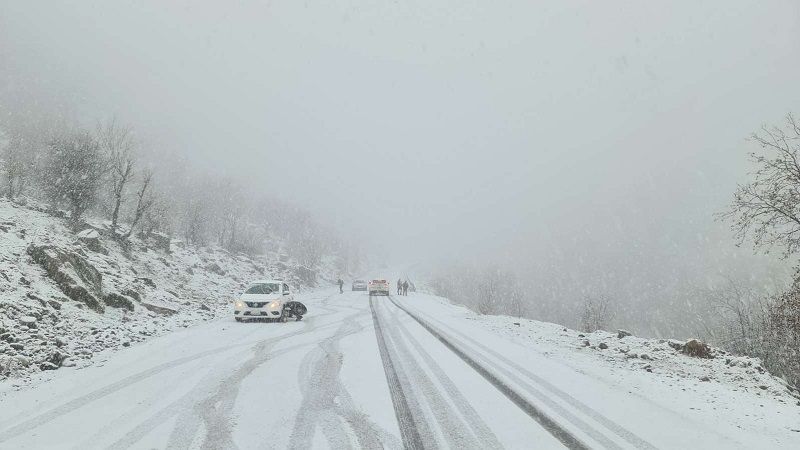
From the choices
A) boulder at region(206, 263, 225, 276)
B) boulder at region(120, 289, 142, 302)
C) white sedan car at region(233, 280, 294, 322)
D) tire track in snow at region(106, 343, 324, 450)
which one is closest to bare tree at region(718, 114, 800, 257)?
tire track in snow at region(106, 343, 324, 450)

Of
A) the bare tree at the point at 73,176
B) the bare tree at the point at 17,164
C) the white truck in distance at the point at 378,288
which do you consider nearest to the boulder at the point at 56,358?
the bare tree at the point at 73,176

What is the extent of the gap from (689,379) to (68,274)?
1630 centimetres

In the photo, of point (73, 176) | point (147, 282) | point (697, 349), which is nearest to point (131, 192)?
point (73, 176)

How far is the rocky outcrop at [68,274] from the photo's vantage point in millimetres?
12039

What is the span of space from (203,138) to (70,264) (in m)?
139

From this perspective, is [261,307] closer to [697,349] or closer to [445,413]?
[445,413]

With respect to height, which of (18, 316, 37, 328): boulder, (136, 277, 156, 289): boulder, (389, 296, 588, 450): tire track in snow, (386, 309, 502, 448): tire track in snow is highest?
(136, 277, 156, 289): boulder

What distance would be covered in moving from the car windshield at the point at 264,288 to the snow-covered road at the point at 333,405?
688 cm

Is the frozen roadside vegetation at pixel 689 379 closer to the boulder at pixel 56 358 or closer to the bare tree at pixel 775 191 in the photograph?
the bare tree at pixel 775 191

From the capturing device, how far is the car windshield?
16875 millimetres

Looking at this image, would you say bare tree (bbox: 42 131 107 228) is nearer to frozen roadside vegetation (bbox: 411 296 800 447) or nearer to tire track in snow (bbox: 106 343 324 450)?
tire track in snow (bbox: 106 343 324 450)

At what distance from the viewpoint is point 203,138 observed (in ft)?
448

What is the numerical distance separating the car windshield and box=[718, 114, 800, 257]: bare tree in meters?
15.6

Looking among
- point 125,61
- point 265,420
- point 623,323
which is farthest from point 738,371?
point 125,61
